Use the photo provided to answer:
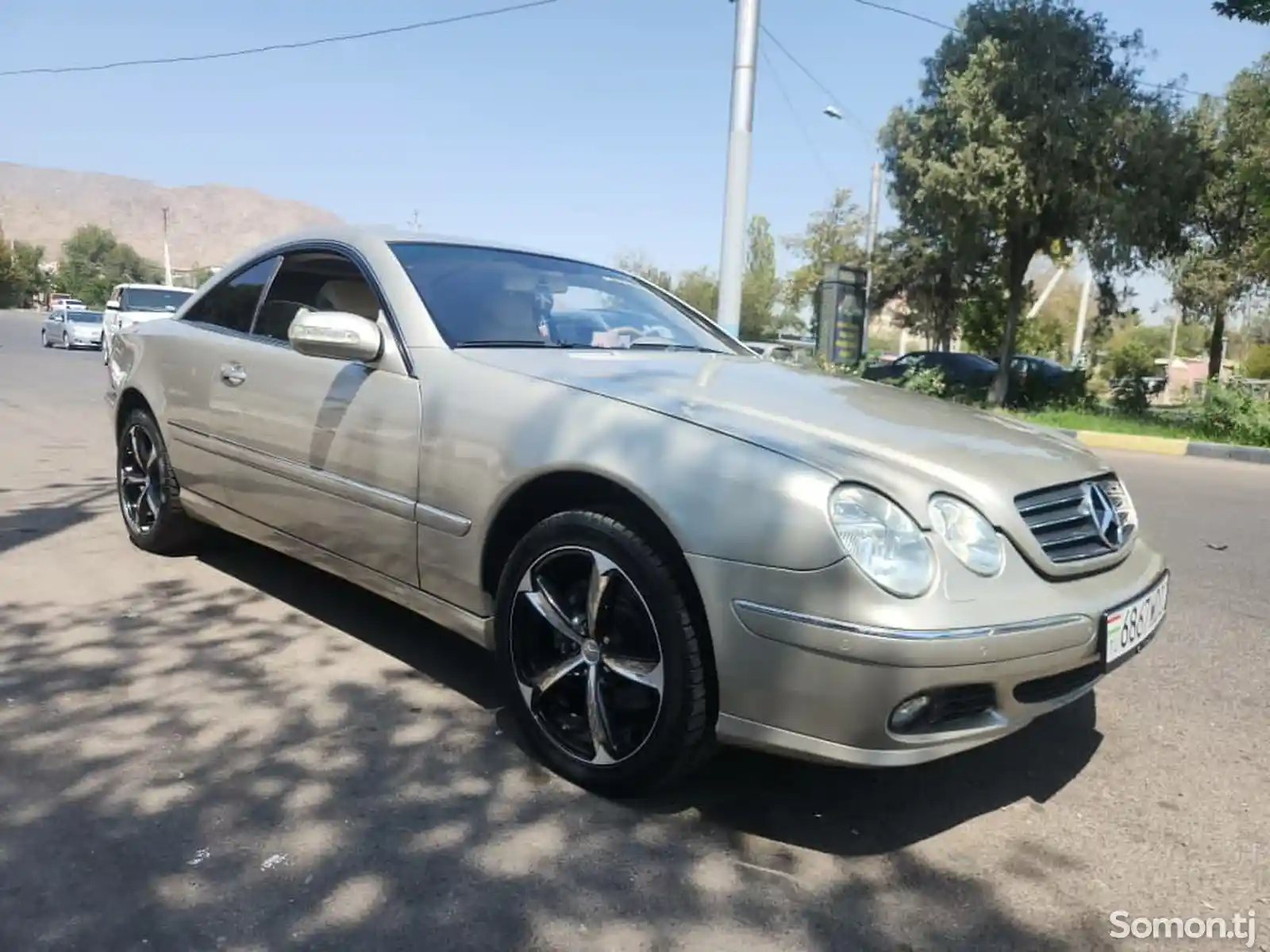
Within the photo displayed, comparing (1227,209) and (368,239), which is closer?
(368,239)

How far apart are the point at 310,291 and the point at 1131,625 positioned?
2958 mm

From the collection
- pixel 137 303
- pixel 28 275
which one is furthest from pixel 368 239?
pixel 28 275

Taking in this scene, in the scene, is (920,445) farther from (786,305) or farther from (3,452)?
(786,305)

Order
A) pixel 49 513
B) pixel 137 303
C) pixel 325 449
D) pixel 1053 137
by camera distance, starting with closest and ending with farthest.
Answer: pixel 325 449
pixel 49 513
pixel 1053 137
pixel 137 303

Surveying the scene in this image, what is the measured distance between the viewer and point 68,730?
110 inches

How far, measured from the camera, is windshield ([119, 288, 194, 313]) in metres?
18.9

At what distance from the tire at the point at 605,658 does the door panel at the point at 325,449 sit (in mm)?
496

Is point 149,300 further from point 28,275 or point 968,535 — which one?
point 28,275

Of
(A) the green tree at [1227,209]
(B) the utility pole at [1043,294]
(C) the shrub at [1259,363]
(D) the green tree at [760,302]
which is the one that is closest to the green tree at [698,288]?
(D) the green tree at [760,302]

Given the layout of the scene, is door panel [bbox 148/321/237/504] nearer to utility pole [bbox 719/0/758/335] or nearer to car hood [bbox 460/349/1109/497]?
car hood [bbox 460/349/1109/497]

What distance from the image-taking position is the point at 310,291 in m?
3.78

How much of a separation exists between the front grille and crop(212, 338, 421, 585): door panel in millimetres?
1678

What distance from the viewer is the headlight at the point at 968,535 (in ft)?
7.27

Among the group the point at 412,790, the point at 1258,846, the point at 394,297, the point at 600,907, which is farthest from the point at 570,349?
the point at 1258,846
